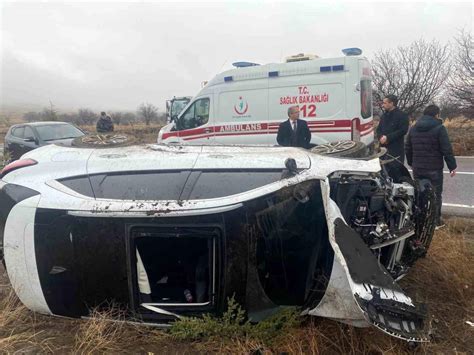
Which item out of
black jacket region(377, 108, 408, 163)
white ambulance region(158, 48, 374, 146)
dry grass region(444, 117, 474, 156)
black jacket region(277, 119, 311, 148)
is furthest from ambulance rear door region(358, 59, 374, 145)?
dry grass region(444, 117, 474, 156)

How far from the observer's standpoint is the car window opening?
89.1 inches

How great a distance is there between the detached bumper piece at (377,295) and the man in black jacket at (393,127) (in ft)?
12.4

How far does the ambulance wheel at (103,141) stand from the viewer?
9.83ft

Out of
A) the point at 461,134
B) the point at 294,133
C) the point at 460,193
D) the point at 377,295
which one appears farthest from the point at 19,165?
the point at 461,134

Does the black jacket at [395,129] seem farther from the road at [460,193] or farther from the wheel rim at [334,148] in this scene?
the wheel rim at [334,148]

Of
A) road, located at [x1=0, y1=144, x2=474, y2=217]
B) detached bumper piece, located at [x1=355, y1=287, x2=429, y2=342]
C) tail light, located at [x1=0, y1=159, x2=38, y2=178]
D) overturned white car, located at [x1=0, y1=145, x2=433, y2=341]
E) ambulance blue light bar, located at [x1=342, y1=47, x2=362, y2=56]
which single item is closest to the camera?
detached bumper piece, located at [x1=355, y1=287, x2=429, y2=342]

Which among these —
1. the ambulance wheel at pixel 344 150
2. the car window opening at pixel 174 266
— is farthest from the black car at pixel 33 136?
the ambulance wheel at pixel 344 150

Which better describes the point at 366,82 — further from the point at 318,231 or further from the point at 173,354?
the point at 173,354

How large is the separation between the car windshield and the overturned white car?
8.46 meters

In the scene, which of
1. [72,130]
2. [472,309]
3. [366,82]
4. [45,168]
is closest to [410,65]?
[366,82]

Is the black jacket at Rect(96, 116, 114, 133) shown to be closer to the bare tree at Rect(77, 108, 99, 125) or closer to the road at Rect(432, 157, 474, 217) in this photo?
the road at Rect(432, 157, 474, 217)

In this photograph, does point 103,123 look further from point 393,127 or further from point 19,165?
point 19,165

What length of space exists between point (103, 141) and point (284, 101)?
5.14 m

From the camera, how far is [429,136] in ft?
A: 15.9
